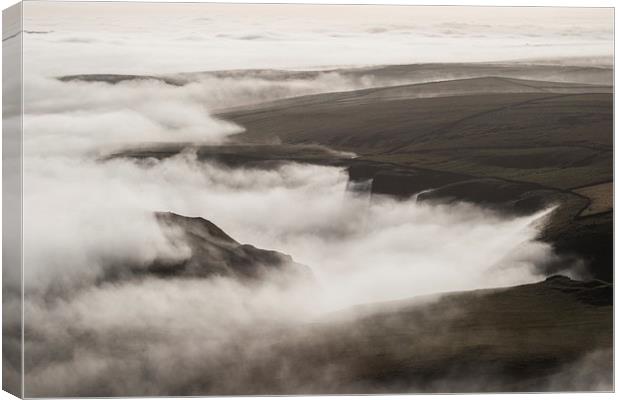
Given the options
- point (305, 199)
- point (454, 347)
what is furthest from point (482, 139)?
point (454, 347)

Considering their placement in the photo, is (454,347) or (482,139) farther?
(482,139)

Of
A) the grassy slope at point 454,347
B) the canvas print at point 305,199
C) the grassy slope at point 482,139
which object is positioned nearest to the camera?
the canvas print at point 305,199

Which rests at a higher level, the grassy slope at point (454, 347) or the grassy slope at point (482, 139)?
the grassy slope at point (482, 139)

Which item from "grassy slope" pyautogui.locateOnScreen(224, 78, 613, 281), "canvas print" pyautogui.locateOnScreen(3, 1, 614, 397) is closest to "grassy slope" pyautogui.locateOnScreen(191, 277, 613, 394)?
"canvas print" pyautogui.locateOnScreen(3, 1, 614, 397)

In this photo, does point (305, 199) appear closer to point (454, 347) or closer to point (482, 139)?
point (482, 139)

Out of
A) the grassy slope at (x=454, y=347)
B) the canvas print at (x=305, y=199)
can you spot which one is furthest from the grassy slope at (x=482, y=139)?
the grassy slope at (x=454, y=347)

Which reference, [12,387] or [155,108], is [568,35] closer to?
[155,108]

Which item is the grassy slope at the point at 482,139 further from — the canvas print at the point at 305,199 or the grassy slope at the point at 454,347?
the grassy slope at the point at 454,347

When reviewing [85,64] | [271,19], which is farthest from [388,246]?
[85,64]
